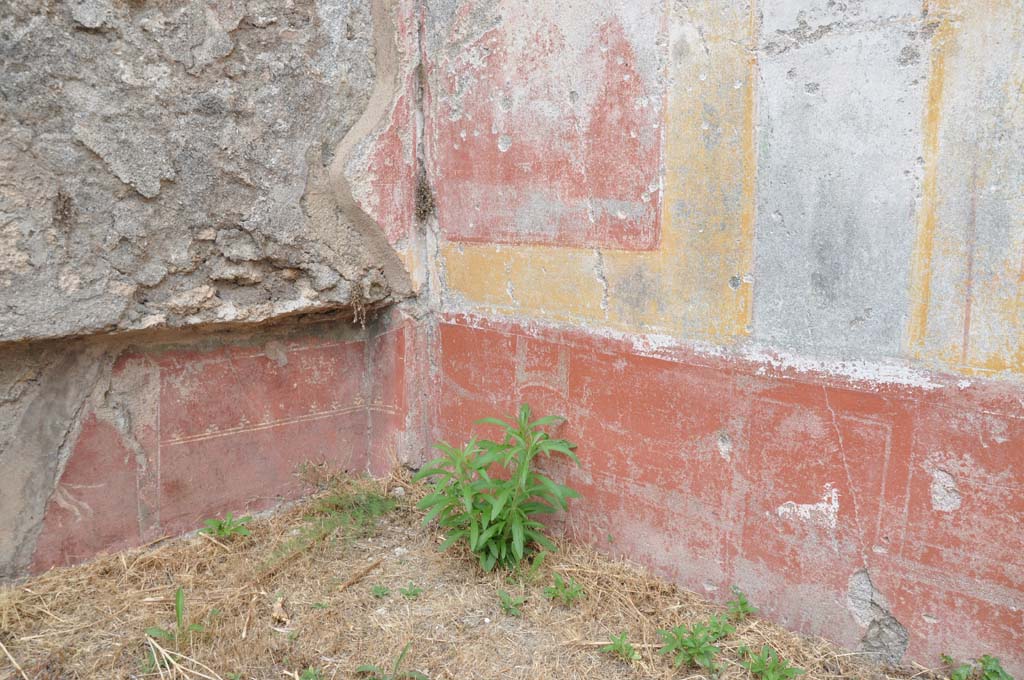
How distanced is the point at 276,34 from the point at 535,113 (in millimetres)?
946

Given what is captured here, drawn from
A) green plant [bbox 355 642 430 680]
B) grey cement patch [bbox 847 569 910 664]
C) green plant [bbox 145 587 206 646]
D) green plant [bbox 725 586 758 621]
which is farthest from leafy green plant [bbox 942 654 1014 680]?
green plant [bbox 145 587 206 646]

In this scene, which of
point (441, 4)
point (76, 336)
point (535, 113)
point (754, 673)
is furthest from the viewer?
point (441, 4)

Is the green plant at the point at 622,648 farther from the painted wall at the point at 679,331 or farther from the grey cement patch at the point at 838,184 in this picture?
the grey cement patch at the point at 838,184

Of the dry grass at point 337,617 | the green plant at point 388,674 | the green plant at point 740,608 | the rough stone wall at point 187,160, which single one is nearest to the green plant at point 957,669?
the dry grass at point 337,617

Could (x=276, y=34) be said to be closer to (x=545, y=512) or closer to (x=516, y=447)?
(x=516, y=447)

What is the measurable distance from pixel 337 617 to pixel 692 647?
1.02 meters

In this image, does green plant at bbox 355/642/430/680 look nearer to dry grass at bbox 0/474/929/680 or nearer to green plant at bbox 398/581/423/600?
dry grass at bbox 0/474/929/680

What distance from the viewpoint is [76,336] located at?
238cm

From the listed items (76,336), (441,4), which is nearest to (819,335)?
(441,4)

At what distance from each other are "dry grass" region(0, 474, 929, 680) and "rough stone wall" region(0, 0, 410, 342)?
2.68ft

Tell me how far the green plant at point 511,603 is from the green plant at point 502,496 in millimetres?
126

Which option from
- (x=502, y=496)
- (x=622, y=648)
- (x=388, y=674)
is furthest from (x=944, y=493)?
(x=388, y=674)

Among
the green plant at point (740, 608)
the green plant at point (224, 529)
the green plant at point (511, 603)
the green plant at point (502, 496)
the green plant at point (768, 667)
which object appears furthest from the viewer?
the green plant at point (224, 529)

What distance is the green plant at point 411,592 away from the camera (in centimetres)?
238
